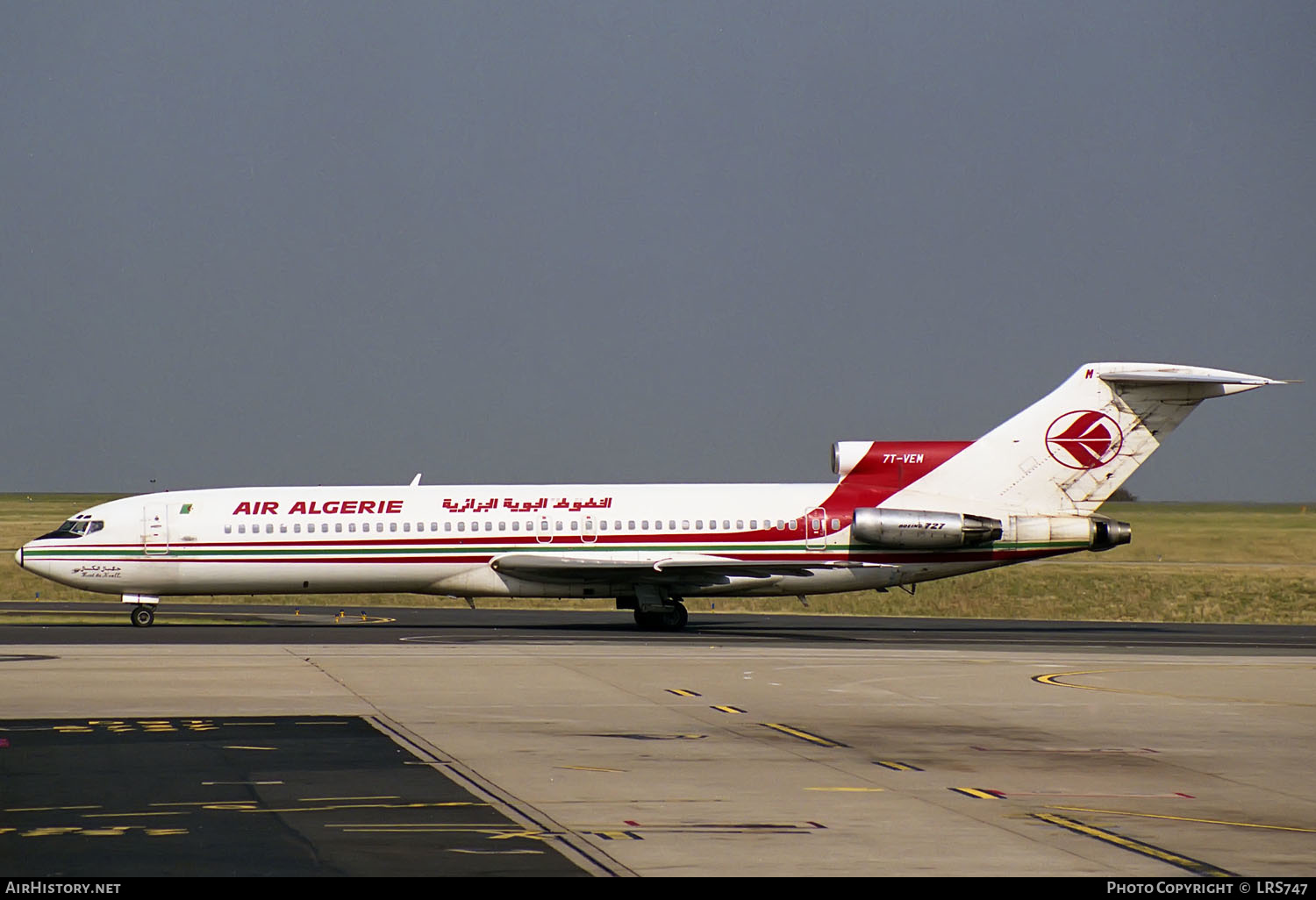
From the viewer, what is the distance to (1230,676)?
27000 millimetres

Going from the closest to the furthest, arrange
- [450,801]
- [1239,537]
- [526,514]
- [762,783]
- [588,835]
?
[588,835] → [450,801] → [762,783] → [526,514] → [1239,537]

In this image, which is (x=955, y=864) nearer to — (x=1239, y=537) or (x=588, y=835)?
(x=588, y=835)

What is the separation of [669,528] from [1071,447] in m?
10.3

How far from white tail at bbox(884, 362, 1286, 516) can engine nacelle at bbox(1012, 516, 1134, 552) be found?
0.42m

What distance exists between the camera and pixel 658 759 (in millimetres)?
16641

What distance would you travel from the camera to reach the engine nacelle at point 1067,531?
38531 mm

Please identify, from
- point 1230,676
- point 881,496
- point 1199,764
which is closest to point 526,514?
point 881,496

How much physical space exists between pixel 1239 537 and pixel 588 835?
8022 cm

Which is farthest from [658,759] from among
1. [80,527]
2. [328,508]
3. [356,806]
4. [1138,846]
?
[80,527]

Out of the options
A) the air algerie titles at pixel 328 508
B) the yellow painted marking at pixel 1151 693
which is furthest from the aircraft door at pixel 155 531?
the yellow painted marking at pixel 1151 693

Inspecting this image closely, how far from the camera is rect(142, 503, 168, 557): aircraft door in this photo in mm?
38781

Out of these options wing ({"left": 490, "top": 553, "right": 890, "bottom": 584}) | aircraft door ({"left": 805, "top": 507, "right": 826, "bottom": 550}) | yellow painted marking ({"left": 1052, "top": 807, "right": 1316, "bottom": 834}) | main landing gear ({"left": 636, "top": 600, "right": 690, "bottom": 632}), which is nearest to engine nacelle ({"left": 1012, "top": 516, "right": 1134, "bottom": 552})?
wing ({"left": 490, "top": 553, "right": 890, "bottom": 584})

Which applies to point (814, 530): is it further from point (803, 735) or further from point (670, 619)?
point (803, 735)

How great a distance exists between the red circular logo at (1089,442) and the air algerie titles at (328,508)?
16.6 meters
